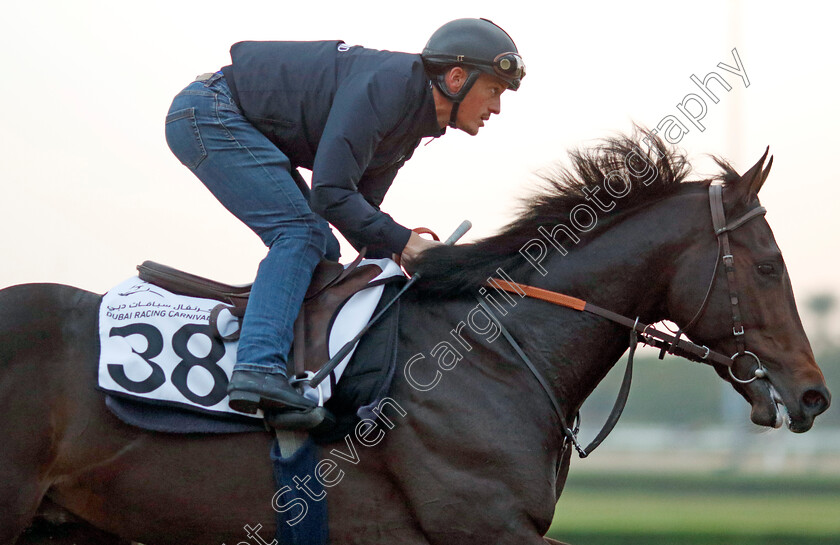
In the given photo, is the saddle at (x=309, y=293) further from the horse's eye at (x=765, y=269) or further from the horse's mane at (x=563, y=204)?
the horse's eye at (x=765, y=269)

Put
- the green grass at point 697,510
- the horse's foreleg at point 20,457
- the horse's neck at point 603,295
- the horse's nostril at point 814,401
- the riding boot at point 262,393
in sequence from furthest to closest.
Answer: the green grass at point 697,510
the horse's neck at point 603,295
the horse's nostril at point 814,401
the horse's foreleg at point 20,457
the riding boot at point 262,393

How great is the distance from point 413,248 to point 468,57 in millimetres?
856

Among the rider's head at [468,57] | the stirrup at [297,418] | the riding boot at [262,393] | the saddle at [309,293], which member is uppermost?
the rider's head at [468,57]

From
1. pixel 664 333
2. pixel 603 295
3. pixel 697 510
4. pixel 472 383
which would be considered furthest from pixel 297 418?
pixel 697 510

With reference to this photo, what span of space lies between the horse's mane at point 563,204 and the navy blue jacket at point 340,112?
228mm

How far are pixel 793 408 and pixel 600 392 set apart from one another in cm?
4268

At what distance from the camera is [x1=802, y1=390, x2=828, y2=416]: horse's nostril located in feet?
11.9

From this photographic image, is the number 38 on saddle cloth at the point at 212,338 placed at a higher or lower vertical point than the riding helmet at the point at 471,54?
lower

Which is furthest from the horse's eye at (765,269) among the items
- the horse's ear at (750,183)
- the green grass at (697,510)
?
the green grass at (697,510)

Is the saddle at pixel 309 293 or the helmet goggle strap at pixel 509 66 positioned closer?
the saddle at pixel 309 293

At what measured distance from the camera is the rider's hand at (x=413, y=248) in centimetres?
385

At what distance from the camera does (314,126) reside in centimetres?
390

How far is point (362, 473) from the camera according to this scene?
11.8ft

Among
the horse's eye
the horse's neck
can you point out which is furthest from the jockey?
the horse's eye
